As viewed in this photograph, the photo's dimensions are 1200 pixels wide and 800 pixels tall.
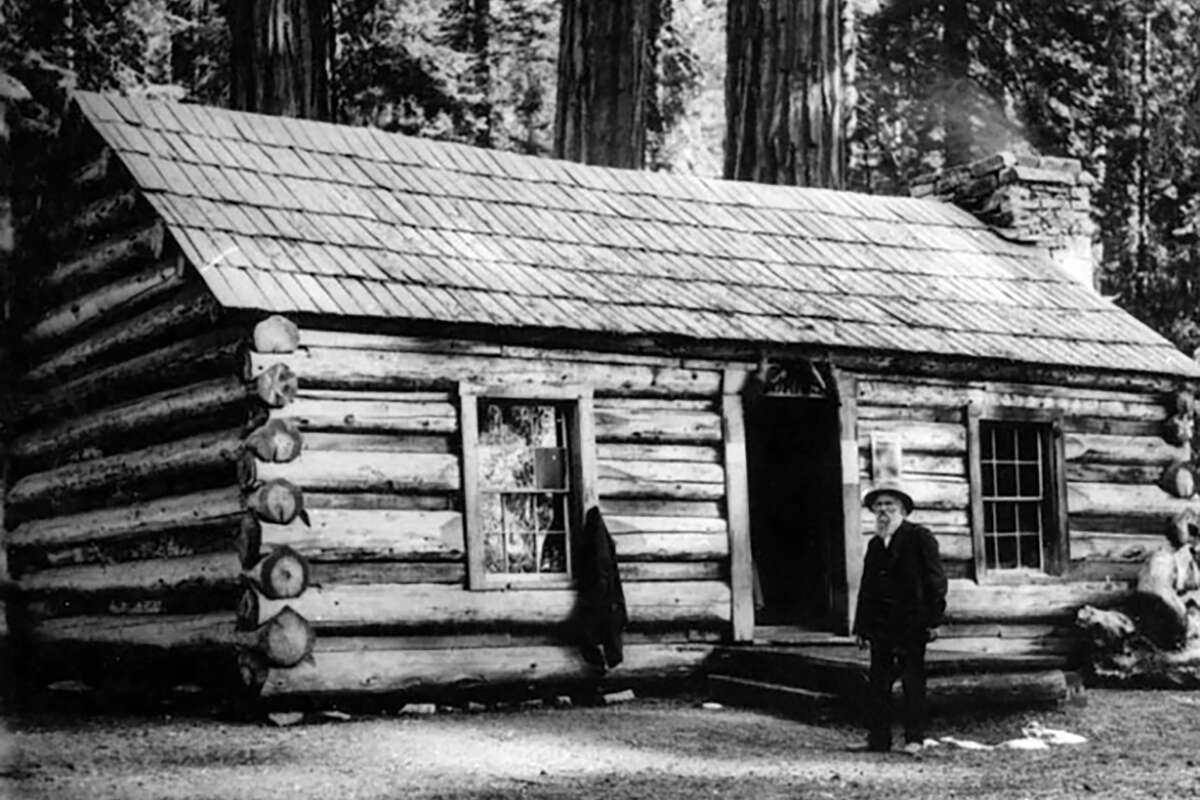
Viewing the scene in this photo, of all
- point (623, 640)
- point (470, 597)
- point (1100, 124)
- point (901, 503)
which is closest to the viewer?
point (901, 503)

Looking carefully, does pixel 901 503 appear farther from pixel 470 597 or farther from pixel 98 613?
pixel 98 613

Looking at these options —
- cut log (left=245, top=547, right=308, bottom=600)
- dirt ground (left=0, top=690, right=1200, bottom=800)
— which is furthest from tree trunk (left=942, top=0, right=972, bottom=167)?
cut log (left=245, top=547, right=308, bottom=600)

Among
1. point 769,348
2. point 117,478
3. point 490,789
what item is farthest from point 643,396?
point 490,789

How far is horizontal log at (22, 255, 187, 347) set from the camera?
1380 centimetres

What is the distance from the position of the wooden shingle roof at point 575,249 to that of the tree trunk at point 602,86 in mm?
3379

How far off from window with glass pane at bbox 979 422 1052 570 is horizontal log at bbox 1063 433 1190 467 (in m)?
0.29

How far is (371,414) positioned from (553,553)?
2217mm

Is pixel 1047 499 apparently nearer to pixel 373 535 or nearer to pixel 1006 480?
pixel 1006 480

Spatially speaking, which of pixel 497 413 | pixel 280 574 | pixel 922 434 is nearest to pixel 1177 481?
pixel 922 434

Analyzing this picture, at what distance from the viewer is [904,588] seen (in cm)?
1195

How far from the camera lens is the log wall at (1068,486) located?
1630 centimetres

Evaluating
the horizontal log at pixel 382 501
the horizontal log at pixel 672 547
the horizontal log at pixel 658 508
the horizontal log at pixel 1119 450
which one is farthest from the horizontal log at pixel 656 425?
the horizontal log at pixel 1119 450

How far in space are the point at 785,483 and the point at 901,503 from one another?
483 centimetres

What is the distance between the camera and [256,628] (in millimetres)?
12633
